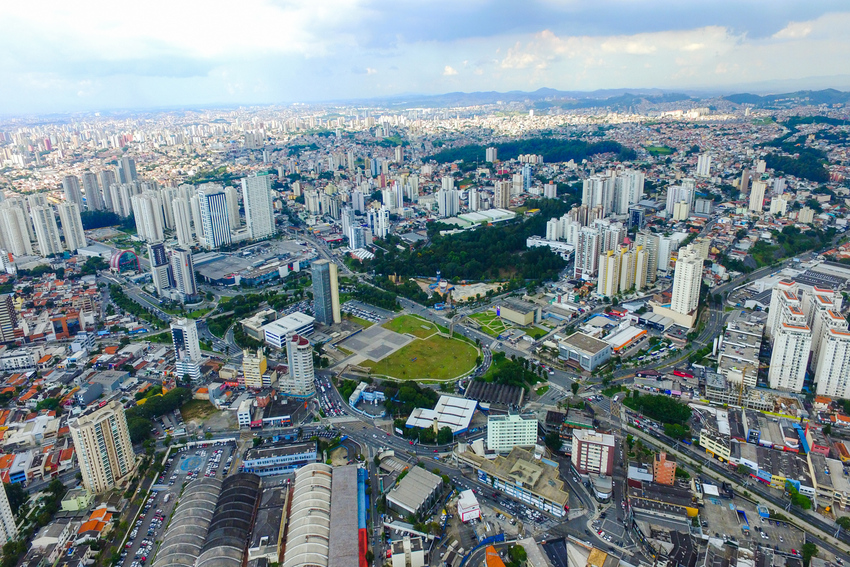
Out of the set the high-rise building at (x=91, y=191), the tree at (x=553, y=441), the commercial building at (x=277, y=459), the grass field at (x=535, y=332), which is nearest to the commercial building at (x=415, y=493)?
the commercial building at (x=277, y=459)

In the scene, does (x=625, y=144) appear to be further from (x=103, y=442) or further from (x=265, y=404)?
(x=103, y=442)

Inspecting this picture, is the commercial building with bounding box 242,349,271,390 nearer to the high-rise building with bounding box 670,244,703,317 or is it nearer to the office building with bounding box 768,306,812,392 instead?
the high-rise building with bounding box 670,244,703,317

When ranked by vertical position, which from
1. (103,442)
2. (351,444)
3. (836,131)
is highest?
(836,131)

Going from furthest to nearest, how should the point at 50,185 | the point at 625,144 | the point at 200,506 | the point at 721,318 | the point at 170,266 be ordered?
the point at 625,144
the point at 50,185
the point at 170,266
the point at 721,318
the point at 200,506

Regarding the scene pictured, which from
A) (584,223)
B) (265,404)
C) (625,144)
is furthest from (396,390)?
(625,144)

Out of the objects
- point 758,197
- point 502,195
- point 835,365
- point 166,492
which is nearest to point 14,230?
point 166,492

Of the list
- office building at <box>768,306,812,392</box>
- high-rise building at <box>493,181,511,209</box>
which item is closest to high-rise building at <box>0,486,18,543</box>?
office building at <box>768,306,812,392</box>

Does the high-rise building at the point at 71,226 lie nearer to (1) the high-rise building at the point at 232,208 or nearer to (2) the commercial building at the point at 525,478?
(1) the high-rise building at the point at 232,208
